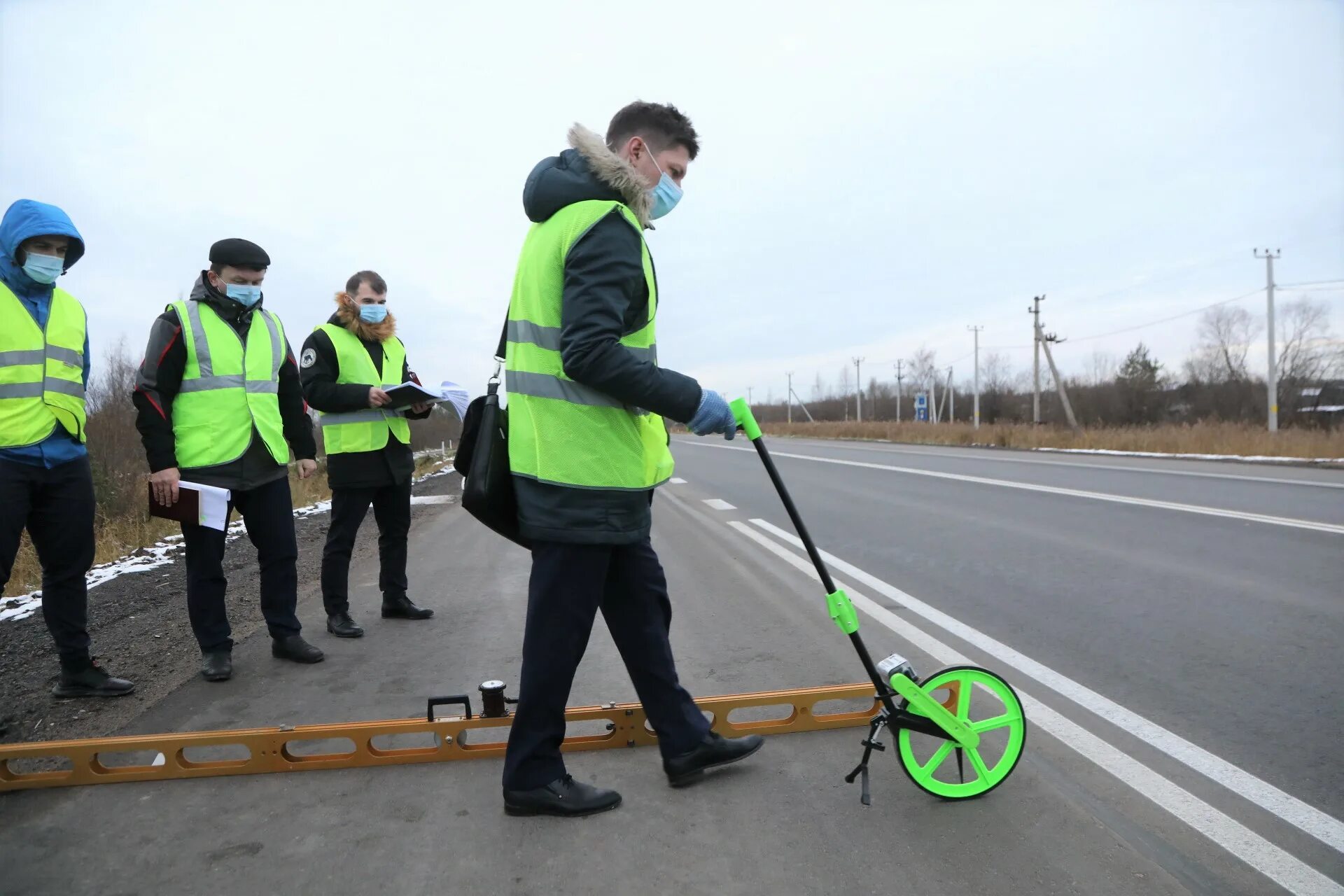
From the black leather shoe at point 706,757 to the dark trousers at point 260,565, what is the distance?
2410mm

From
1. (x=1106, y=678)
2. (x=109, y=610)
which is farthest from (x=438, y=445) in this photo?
(x=1106, y=678)

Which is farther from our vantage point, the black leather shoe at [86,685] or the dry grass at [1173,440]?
the dry grass at [1173,440]

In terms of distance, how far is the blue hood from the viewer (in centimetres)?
344

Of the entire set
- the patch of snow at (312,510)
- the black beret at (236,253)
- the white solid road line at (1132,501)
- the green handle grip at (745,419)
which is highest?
the black beret at (236,253)

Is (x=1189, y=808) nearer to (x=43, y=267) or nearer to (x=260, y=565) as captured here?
(x=260, y=565)

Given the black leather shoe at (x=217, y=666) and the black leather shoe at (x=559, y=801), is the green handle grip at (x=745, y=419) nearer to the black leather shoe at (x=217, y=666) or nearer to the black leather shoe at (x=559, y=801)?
the black leather shoe at (x=559, y=801)

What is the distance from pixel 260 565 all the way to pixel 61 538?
0.82 metres

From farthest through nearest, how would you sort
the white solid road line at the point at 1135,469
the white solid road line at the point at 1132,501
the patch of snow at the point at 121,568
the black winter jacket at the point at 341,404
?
the white solid road line at the point at 1135,469, the white solid road line at the point at 1132,501, the patch of snow at the point at 121,568, the black winter jacket at the point at 341,404

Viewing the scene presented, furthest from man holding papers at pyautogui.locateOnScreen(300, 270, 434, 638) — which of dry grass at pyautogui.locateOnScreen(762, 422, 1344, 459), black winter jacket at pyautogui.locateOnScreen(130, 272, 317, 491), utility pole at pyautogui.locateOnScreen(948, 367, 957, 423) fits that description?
utility pole at pyautogui.locateOnScreen(948, 367, 957, 423)

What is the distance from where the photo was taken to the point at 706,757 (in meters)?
2.68

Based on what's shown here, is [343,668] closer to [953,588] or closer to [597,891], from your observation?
[597,891]

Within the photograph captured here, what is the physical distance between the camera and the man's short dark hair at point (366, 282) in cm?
490

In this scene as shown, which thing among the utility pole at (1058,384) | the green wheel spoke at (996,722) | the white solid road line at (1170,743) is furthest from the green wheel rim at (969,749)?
the utility pole at (1058,384)

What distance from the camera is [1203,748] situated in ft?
9.19
